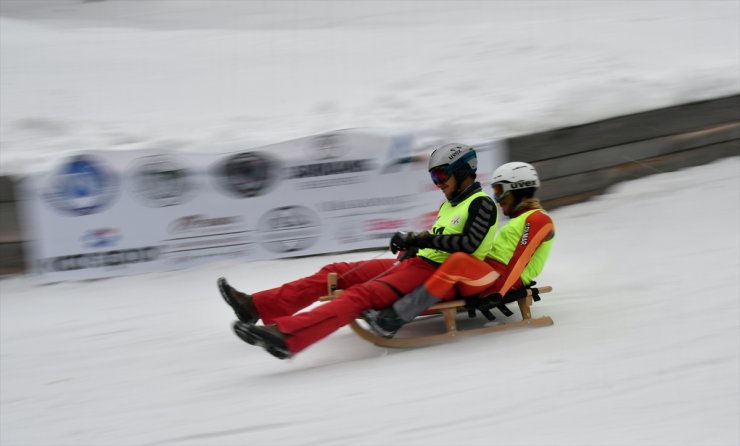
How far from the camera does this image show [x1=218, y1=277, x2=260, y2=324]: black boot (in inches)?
193

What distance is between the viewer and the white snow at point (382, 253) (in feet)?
13.5

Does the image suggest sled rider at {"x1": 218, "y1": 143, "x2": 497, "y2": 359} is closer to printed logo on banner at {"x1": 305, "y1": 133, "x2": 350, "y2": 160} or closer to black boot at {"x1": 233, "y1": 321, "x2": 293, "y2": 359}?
black boot at {"x1": 233, "y1": 321, "x2": 293, "y2": 359}

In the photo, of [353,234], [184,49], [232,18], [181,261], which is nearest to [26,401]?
[181,261]

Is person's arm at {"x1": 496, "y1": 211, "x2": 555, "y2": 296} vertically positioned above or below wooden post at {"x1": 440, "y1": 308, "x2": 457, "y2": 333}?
above

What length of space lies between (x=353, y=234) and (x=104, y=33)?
7303mm

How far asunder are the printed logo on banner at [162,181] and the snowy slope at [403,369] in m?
0.71

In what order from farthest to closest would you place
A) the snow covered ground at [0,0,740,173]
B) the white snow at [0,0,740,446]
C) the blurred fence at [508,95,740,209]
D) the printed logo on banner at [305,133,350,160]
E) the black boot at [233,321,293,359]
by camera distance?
the snow covered ground at [0,0,740,173], the blurred fence at [508,95,740,209], the printed logo on banner at [305,133,350,160], the black boot at [233,321,293,359], the white snow at [0,0,740,446]

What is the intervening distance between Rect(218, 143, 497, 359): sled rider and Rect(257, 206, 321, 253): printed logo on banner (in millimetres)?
1954

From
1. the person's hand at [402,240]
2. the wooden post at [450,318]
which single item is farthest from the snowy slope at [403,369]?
the person's hand at [402,240]

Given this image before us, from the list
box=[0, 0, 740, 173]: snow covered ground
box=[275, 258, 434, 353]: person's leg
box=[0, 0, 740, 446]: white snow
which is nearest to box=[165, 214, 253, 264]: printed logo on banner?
box=[0, 0, 740, 446]: white snow

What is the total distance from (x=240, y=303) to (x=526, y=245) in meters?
1.90

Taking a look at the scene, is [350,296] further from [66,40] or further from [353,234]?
[66,40]

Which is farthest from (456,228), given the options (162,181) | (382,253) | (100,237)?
(100,237)

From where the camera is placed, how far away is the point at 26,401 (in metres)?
4.62
